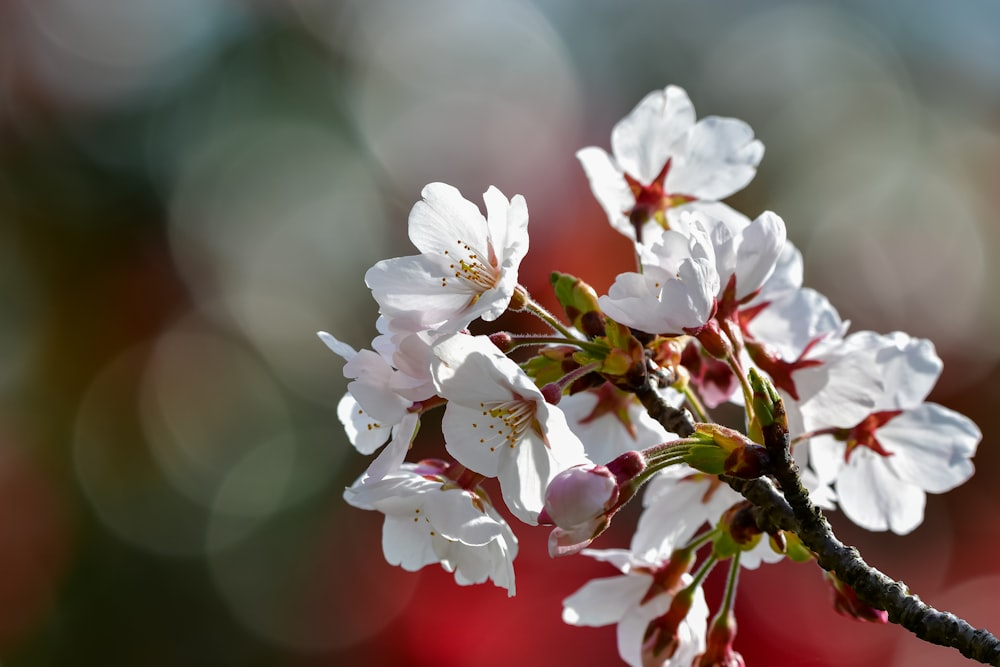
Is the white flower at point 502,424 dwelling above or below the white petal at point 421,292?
below

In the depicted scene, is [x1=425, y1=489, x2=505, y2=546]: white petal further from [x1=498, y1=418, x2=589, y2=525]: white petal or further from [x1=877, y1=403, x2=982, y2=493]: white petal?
[x1=877, y1=403, x2=982, y2=493]: white petal

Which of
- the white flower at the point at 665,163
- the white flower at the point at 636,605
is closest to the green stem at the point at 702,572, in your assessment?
the white flower at the point at 636,605

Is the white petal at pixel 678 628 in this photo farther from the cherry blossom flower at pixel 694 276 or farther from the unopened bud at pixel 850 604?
the cherry blossom flower at pixel 694 276

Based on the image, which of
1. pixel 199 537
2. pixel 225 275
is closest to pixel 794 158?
pixel 225 275

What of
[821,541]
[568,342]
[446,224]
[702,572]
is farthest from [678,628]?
[446,224]

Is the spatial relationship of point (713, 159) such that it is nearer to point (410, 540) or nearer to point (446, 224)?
point (446, 224)

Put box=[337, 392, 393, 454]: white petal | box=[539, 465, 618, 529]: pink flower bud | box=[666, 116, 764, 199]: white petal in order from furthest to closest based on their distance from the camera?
box=[666, 116, 764, 199]: white petal → box=[337, 392, 393, 454]: white petal → box=[539, 465, 618, 529]: pink flower bud

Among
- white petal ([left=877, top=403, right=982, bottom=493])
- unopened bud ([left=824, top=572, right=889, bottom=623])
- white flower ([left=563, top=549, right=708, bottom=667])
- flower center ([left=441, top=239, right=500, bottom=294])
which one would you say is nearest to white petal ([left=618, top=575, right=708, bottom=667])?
white flower ([left=563, top=549, right=708, bottom=667])
